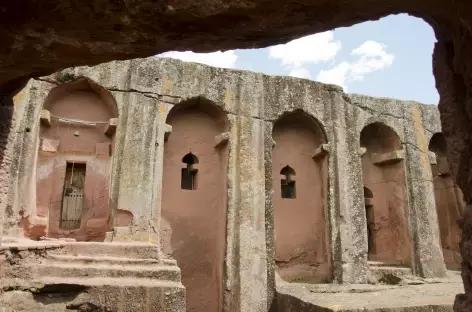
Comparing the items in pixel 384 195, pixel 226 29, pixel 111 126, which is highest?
pixel 111 126

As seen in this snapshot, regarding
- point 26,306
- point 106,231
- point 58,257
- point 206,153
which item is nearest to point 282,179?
point 206,153

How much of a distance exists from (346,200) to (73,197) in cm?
626

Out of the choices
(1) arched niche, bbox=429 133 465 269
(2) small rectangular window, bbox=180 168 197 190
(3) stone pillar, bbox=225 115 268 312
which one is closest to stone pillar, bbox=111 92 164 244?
(2) small rectangular window, bbox=180 168 197 190

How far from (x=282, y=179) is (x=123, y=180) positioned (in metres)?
4.05

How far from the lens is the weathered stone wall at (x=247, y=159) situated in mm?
8219

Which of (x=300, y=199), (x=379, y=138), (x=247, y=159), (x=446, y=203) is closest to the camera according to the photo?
(x=247, y=159)

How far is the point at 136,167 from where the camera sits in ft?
27.6

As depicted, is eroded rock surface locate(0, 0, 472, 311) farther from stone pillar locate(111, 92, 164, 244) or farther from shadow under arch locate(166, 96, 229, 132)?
shadow under arch locate(166, 96, 229, 132)

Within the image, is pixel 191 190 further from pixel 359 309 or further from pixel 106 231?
pixel 359 309

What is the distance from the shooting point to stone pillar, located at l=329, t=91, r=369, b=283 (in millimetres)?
9615

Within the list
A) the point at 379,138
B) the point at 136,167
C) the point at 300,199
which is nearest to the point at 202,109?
the point at 136,167

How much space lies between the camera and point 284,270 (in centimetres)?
981

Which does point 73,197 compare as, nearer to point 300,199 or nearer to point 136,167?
point 136,167

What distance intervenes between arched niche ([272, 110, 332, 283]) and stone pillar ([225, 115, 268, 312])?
974 mm
